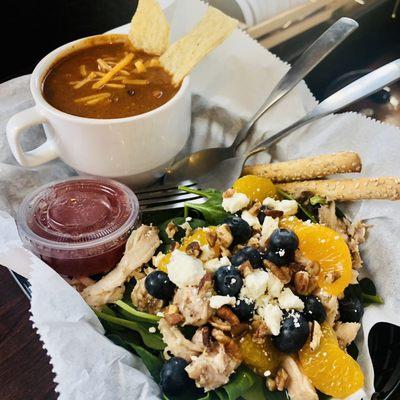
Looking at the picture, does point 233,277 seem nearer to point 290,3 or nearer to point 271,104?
point 271,104

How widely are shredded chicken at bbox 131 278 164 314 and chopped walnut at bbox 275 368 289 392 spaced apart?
9.8 inches

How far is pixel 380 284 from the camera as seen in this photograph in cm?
115

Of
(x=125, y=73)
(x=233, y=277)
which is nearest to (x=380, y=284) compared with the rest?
(x=233, y=277)

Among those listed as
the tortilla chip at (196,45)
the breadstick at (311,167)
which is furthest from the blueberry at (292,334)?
the tortilla chip at (196,45)

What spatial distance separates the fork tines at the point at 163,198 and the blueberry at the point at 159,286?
0.28m

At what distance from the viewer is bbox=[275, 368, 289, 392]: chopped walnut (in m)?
0.97

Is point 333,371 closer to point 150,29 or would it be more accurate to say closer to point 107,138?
point 107,138

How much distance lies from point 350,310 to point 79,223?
0.56 meters

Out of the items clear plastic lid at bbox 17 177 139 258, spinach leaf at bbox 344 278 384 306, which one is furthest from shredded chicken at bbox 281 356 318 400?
clear plastic lid at bbox 17 177 139 258

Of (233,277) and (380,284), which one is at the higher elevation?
(233,277)

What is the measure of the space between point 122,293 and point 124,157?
0.33 meters

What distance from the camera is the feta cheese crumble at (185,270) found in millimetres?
1029

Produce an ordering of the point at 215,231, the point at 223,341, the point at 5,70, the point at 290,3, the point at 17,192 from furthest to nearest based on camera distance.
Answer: the point at 290,3 → the point at 5,70 → the point at 17,192 → the point at 215,231 → the point at 223,341

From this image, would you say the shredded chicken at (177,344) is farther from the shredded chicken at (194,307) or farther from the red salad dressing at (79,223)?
the red salad dressing at (79,223)
